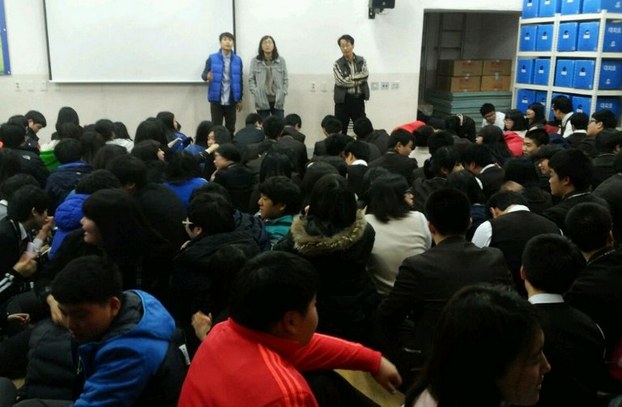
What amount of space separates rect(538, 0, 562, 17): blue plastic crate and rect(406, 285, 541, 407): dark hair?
7.38 meters

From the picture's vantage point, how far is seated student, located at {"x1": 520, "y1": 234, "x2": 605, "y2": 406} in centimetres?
166

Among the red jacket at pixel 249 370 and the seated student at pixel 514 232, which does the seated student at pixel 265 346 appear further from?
the seated student at pixel 514 232

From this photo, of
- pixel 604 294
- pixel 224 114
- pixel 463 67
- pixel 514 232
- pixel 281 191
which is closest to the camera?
pixel 604 294

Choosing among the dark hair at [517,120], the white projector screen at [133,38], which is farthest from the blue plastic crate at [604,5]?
the white projector screen at [133,38]

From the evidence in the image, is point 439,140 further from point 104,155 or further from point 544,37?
point 544,37

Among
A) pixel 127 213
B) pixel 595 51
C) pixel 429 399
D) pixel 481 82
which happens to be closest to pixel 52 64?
pixel 127 213

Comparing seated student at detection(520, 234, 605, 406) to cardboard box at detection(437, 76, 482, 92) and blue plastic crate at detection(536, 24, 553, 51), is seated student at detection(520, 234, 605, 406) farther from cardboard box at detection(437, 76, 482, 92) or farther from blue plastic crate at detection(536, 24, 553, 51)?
cardboard box at detection(437, 76, 482, 92)

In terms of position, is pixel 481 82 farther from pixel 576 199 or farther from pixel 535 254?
pixel 535 254

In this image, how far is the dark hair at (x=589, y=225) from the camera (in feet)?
7.37

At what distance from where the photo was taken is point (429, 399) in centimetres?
114

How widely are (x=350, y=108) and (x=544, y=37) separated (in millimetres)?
2828

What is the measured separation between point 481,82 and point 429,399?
8.25 metres

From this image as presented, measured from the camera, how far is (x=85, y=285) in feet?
5.09

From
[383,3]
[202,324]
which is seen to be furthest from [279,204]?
[383,3]
